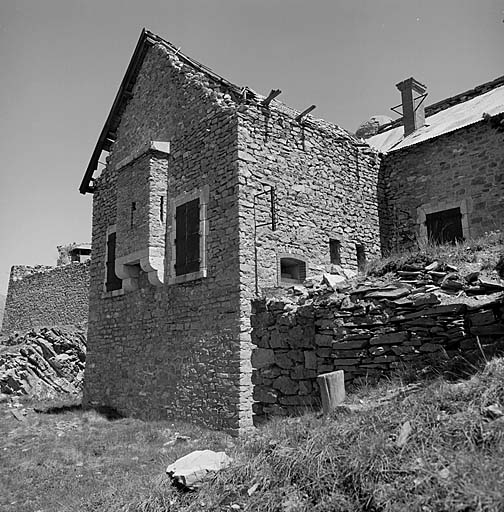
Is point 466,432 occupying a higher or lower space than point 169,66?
lower

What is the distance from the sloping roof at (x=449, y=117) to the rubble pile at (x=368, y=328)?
23.3 ft

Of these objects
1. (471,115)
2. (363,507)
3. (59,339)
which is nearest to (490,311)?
(363,507)

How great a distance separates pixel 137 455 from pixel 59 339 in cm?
1021

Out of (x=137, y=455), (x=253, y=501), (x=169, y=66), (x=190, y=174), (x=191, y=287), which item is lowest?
(x=137, y=455)

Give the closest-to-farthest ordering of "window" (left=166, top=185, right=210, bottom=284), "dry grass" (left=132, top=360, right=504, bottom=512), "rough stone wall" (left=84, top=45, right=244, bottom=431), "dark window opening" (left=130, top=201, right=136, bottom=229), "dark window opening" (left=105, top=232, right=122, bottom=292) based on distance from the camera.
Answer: "dry grass" (left=132, top=360, right=504, bottom=512) → "rough stone wall" (left=84, top=45, right=244, bottom=431) → "window" (left=166, top=185, right=210, bottom=284) → "dark window opening" (left=130, top=201, right=136, bottom=229) → "dark window opening" (left=105, top=232, right=122, bottom=292)

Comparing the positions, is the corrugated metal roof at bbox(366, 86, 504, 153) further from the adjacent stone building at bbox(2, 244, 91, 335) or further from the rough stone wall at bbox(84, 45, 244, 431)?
the adjacent stone building at bbox(2, 244, 91, 335)

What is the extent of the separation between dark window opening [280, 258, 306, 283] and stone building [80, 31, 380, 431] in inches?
1.3

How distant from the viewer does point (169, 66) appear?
13.4 m

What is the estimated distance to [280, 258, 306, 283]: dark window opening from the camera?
11234 millimetres

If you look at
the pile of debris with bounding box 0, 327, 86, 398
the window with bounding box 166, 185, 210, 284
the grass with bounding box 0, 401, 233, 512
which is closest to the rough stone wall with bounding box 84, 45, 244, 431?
the window with bounding box 166, 185, 210, 284

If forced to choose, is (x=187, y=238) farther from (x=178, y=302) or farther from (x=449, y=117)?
(x=449, y=117)

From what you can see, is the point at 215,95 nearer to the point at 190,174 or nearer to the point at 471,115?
the point at 190,174

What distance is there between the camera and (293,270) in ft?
37.6

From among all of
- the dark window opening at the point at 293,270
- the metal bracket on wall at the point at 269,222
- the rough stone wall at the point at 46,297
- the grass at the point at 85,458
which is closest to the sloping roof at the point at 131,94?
the metal bracket on wall at the point at 269,222
